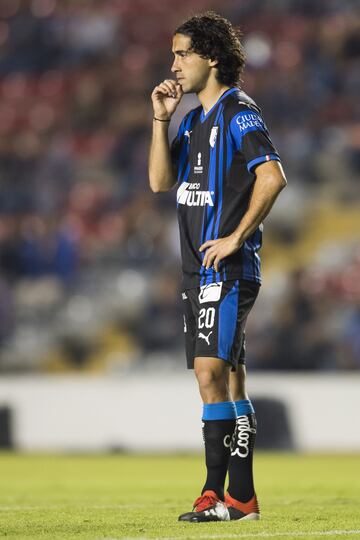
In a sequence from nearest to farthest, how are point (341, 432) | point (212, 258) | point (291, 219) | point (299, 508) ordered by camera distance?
point (212, 258)
point (299, 508)
point (341, 432)
point (291, 219)

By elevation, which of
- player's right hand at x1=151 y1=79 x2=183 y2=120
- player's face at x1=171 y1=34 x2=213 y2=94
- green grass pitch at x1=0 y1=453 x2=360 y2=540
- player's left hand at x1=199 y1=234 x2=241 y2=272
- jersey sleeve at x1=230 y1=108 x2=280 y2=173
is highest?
player's face at x1=171 y1=34 x2=213 y2=94

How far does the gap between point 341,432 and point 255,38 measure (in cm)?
717

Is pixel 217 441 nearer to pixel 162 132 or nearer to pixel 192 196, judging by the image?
pixel 192 196

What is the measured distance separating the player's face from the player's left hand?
696 millimetres

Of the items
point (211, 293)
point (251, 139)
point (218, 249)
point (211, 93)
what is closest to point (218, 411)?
point (211, 293)

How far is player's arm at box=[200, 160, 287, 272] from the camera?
15.2ft

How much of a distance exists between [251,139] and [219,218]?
355 millimetres

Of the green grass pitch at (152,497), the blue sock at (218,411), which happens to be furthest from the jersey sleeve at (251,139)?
the green grass pitch at (152,497)

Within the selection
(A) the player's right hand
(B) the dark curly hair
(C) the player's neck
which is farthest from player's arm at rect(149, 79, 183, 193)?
(B) the dark curly hair

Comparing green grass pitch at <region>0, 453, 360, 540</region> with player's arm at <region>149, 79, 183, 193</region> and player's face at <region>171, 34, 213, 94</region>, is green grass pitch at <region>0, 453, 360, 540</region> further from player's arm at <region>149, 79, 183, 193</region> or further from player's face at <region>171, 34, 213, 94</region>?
player's face at <region>171, 34, 213, 94</region>

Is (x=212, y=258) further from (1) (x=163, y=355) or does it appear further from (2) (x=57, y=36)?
(2) (x=57, y=36)

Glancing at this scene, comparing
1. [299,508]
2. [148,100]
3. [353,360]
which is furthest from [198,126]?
[148,100]

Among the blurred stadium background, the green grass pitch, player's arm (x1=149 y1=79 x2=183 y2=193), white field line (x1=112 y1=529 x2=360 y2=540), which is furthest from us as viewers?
the blurred stadium background

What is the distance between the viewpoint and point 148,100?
16.6m
